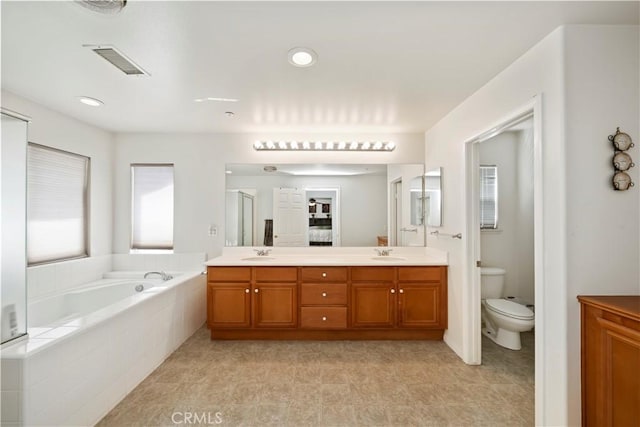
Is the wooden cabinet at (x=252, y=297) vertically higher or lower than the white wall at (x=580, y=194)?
lower

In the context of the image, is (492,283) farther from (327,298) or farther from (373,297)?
(327,298)

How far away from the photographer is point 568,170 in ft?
5.00

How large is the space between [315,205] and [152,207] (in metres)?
1.99

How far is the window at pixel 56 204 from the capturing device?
2615 mm

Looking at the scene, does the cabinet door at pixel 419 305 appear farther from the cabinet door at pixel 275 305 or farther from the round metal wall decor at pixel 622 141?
the round metal wall decor at pixel 622 141

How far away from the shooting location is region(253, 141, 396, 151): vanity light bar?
3426 mm

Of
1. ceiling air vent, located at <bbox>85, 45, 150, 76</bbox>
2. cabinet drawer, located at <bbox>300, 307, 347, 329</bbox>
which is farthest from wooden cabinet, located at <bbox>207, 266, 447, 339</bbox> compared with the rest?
ceiling air vent, located at <bbox>85, 45, 150, 76</bbox>

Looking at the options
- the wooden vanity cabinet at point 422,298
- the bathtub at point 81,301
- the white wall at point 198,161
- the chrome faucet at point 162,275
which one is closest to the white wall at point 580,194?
the wooden vanity cabinet at point 422,298

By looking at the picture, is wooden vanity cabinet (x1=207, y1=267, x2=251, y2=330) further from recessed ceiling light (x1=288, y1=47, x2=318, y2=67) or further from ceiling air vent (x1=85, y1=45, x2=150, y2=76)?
recessed ceiling light (x1=288, y1=47, x2=318, y2=67)

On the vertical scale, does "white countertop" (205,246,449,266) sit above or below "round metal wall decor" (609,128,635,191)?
below

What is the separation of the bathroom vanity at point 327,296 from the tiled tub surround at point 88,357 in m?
0.48

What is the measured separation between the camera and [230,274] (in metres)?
2.96

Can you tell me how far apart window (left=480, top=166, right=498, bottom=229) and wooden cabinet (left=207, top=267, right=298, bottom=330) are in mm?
2301

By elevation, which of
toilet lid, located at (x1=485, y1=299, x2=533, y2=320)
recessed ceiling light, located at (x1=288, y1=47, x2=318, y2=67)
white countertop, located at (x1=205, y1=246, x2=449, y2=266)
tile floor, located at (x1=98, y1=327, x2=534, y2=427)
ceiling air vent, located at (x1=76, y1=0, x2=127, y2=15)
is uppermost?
recessed ceiling light, located at (x1=288, y1=47, x2=318, y2=67)
